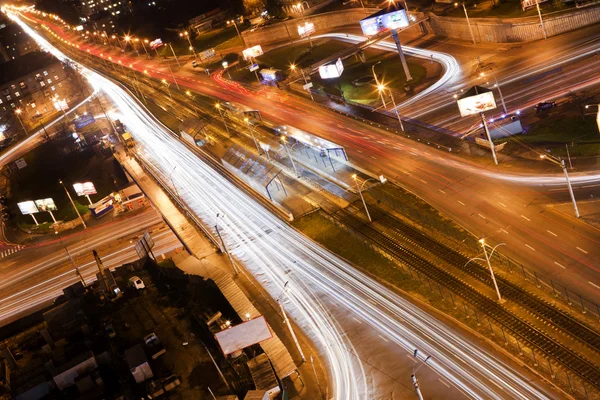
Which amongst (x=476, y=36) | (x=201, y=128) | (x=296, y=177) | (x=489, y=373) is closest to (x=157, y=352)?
(x=489, y=373)

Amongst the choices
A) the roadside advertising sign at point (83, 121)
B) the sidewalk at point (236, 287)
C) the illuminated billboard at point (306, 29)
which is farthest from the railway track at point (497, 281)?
the roadside advertising sign at point (83, 121)

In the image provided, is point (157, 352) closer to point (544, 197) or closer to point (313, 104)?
point (544, 197)

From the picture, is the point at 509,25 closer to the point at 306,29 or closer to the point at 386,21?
the point at 386,21

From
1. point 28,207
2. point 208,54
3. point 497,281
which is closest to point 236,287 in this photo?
point 497,281

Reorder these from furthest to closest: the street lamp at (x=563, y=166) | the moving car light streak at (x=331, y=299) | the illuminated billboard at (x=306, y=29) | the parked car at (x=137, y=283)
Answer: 1. the illuminated billboard at (x=306, y=29)
2. the parked car at (x=137, y=283)
3. the street lamp at (x=563, y=166)
4. the moving car light streak at (x=331, y=299)

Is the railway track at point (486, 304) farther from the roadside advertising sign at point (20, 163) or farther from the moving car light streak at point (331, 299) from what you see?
the roadside advertising sign at point (20, 163)

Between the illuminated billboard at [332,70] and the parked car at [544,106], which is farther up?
the illuminated billboard at [332,70]

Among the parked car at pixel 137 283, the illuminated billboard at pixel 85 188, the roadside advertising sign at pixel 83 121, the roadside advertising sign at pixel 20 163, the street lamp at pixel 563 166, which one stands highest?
the roadside advertising sign at pixel 83 121

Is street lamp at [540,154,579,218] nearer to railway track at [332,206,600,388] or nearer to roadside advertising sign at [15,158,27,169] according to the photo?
railway track at [332,206,600,388]
